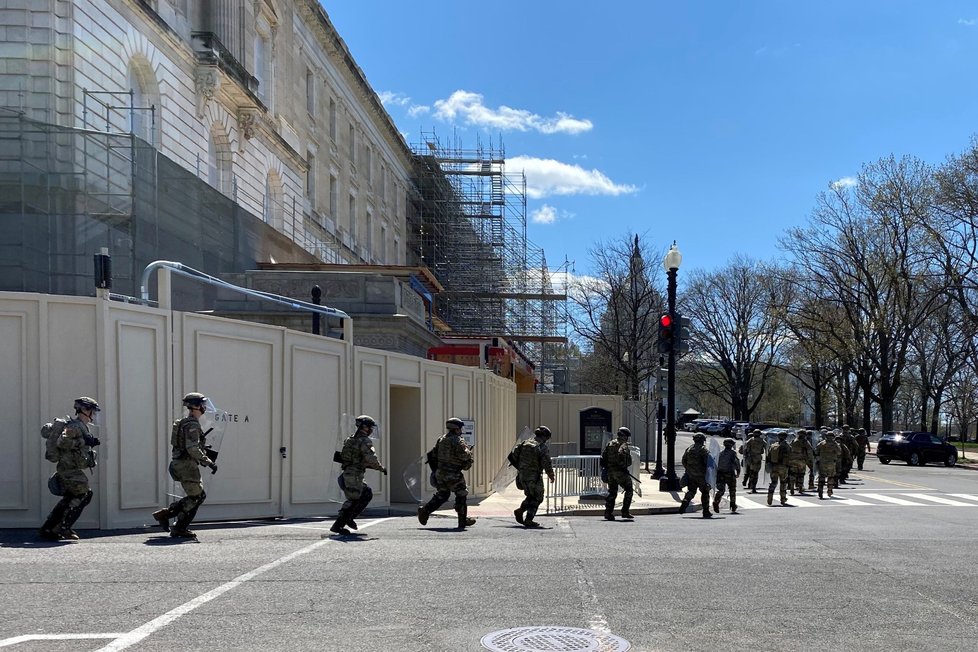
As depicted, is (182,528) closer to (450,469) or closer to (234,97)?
(450,469)

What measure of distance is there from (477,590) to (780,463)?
1464 centimetres

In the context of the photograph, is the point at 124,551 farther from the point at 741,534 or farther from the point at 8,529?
the point at 741,534

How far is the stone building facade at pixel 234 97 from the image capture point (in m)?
19.9

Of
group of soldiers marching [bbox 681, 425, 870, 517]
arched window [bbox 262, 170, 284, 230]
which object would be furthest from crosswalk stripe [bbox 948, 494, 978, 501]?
arched window [bbox 262, 170, 284, 230]

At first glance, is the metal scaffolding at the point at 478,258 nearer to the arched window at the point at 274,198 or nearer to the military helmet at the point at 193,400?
the arched window at the point at 274,198

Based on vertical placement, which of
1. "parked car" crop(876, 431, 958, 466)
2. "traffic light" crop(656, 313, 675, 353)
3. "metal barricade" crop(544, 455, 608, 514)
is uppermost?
"traffic light" crop(656, 313, 675, 353)

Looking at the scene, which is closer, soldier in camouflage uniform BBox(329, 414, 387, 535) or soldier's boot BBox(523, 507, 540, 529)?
soldier in camouflage uniform BBox(329, 414, 387, 535)

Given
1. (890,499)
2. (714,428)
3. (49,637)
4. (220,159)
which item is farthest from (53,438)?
(714,428)

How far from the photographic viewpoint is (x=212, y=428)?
10312mm

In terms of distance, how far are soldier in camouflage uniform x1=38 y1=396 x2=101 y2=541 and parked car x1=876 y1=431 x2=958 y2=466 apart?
3853 centimetres

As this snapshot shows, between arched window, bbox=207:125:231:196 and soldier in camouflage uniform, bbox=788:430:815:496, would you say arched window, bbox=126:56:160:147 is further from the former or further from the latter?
soldier in camouflage uniform, bbox=788:430:815:496

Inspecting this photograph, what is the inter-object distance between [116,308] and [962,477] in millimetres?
30321

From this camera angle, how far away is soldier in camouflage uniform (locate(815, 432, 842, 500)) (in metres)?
22.0

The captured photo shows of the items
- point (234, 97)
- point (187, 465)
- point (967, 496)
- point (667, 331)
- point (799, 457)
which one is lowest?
point (967, 496)
